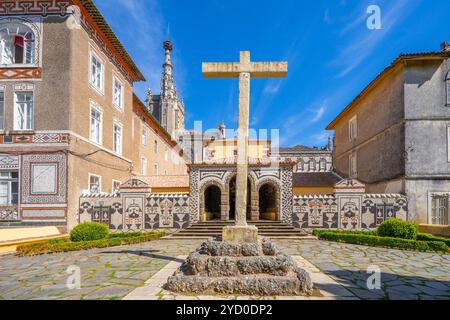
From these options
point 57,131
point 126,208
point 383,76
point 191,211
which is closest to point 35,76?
point 57,131

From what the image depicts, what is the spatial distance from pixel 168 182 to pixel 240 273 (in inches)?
565

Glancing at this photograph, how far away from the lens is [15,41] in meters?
12.9

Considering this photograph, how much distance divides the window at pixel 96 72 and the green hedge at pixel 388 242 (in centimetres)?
1455

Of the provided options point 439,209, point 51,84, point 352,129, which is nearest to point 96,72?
point 51,84

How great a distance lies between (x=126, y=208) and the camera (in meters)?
14.3

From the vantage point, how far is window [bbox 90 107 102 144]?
14.3 meters

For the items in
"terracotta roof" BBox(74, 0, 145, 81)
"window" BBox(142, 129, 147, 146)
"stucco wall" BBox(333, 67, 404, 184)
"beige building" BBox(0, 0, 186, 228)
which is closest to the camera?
"beige building" BBox(0, 0, 186, 228)

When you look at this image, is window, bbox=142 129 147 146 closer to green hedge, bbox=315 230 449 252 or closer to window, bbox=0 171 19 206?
window, bbox=0 171 19 206

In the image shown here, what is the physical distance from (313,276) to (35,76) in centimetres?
1460

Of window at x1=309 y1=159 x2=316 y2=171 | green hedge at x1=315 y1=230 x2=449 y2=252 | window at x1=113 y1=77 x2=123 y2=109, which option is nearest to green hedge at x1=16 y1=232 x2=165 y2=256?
green hedge at x1=315 y1=230 x2=449 y2=252

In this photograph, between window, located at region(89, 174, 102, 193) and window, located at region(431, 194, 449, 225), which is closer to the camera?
window, located at region(431, 194, 449, 225)

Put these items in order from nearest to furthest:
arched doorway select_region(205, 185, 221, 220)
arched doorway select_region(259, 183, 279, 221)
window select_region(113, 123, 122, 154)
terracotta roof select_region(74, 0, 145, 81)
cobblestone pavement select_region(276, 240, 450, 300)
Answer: cobblestone pavement select_region(276, 240, 450, 300)
terracotta roof select_region(74, 0, 145, 81)
window select_region(113, 123, 122, 154)
arched doorway select_region(259, 183, 279, 221)
arched doorway select_region(205, 185, 221, 220)

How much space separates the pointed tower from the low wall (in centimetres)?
3219

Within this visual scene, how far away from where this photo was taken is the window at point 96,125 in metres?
14.3
